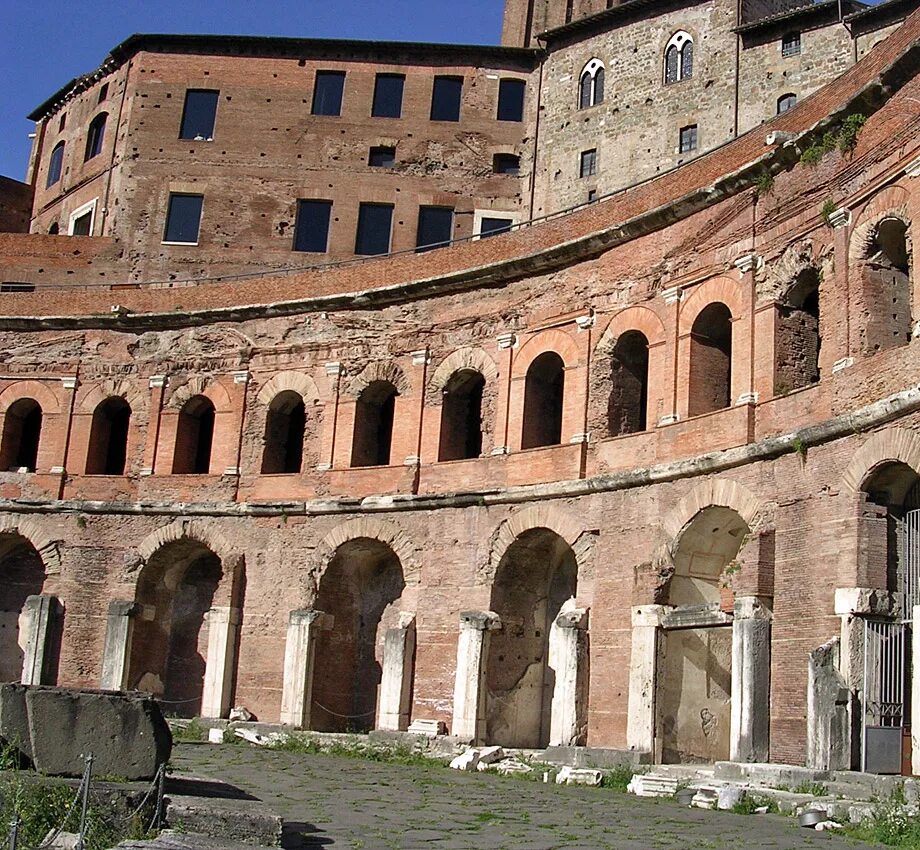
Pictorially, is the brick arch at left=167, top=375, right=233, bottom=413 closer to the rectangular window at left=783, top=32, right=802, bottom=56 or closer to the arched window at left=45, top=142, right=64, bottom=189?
the rectangular window at left=783, top=32, right=802, bottom=56

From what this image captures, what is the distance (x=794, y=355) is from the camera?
59.9 feet

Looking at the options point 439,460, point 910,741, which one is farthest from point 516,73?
point 910,741

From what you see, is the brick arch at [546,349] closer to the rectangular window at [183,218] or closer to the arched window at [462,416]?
the arched window at [462,416]

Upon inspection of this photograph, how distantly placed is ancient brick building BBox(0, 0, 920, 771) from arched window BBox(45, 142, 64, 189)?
3.18 metres

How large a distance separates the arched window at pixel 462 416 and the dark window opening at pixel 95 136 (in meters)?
18.6

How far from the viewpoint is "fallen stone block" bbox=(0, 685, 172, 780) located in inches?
428

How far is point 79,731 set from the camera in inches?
432

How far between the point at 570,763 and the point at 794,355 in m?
6.36

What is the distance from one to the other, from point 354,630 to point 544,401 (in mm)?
5521

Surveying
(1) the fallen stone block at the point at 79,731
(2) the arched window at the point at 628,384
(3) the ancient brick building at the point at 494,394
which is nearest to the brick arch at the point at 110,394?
(3) the ancient brick building at the point at 494,394

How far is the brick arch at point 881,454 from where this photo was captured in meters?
14.9

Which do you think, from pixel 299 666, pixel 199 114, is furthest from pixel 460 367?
pixel 199 114

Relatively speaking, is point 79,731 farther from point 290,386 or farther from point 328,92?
point 328,92

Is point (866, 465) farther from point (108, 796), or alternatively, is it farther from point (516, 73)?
point (516, 73)
